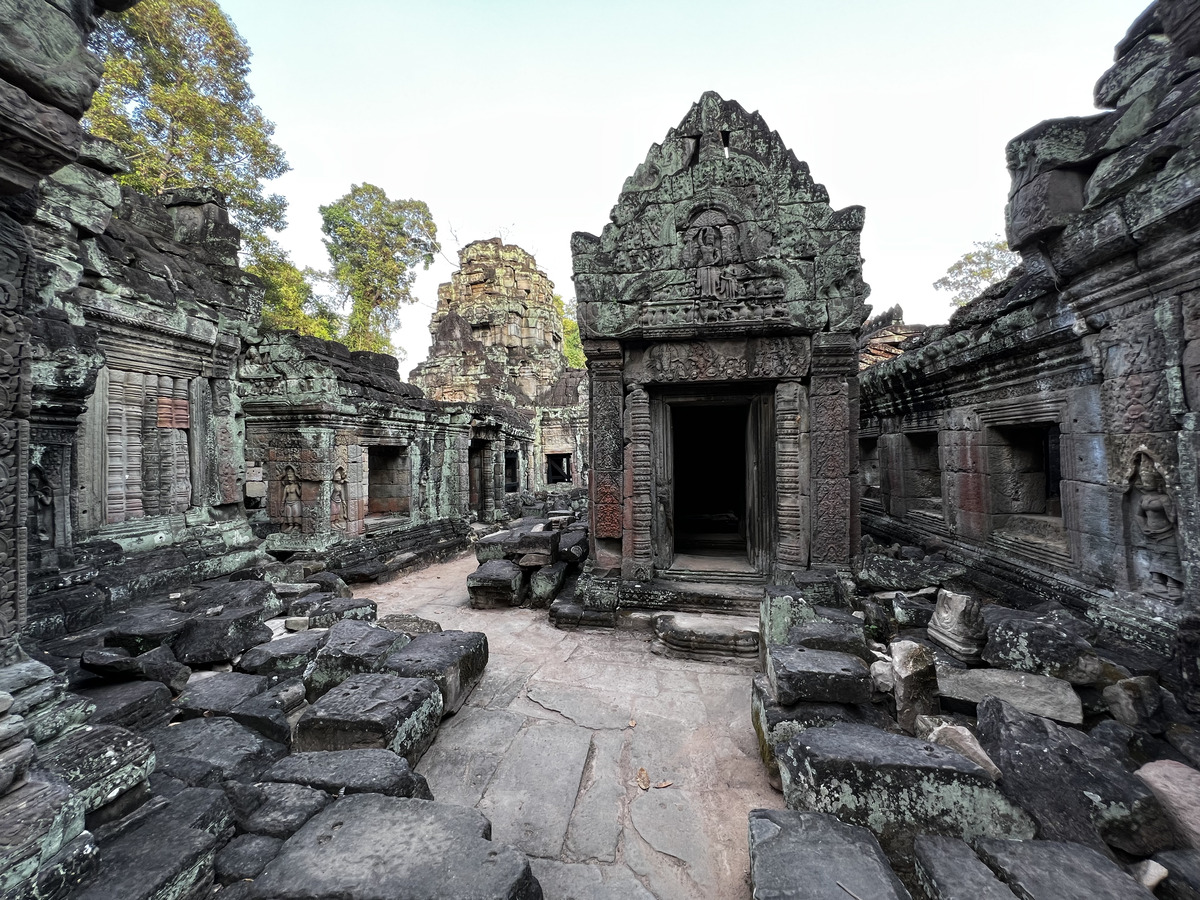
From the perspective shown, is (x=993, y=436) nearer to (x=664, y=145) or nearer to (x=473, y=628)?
(x=664, y=145)

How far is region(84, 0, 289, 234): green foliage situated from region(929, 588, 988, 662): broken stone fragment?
55.0 ft

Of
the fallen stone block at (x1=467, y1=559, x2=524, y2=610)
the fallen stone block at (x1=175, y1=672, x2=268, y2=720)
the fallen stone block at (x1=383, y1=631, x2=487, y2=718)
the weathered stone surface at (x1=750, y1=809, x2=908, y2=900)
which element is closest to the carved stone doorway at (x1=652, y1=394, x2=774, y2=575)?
the fallen stone block at (x1=467, y1=559, x2=524, y2=610)

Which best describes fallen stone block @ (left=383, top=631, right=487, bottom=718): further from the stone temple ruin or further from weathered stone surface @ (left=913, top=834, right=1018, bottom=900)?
weathered stone surface @ (left=913, top=834, right=1018, bottom=900)

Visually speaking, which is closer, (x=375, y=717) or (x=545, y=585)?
(x=375, y=717)

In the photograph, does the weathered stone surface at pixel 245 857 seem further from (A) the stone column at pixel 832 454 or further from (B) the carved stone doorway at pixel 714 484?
(A) the stone column at pixel 832 454

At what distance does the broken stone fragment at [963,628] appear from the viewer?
313cm

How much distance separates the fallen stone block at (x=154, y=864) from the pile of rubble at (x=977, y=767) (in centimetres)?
211

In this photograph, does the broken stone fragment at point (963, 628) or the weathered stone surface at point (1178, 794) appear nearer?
the weathered stone surface at point (1178, 794)

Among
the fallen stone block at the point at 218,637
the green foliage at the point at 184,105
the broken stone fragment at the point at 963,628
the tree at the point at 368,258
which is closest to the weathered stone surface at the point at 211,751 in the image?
the fallen stone block at the point at 218,637

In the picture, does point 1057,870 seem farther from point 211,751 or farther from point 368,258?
point 368,258

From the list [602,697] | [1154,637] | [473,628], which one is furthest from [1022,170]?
[473,628]

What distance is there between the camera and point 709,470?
10492 mm

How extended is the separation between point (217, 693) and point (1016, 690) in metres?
5.05

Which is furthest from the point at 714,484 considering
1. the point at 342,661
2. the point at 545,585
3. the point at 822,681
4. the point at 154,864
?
the point at 154,864
